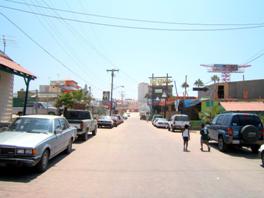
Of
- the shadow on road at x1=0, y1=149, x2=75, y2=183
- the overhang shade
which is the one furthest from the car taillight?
the overhang shade

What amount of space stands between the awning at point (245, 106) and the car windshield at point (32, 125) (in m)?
21.6

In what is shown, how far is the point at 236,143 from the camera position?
14898mm

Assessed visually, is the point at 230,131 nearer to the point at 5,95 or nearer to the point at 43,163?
the point at 43,163

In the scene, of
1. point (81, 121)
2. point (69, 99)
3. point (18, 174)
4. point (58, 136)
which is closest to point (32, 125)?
Result: point (58, 136)

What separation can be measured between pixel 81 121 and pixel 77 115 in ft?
9.93

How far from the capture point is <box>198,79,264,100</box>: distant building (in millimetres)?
41125

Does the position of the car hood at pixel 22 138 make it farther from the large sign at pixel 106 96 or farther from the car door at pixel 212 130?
the large sign at pixel 106 96

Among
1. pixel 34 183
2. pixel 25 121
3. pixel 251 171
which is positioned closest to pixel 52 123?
pixel 25 121

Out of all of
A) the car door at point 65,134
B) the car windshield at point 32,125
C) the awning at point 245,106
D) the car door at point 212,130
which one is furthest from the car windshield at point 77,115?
the awning at point 245,106

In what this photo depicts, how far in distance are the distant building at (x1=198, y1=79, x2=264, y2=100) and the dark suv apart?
26.5 meters

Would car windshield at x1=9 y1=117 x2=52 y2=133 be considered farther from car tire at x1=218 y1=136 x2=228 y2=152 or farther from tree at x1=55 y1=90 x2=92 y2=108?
tree at x1=55 y1=90 x2=92 y2=108

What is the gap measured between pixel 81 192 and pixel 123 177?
1977 millimetres

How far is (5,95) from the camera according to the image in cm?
1969

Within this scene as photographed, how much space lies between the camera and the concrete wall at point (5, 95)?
62.8 ft
